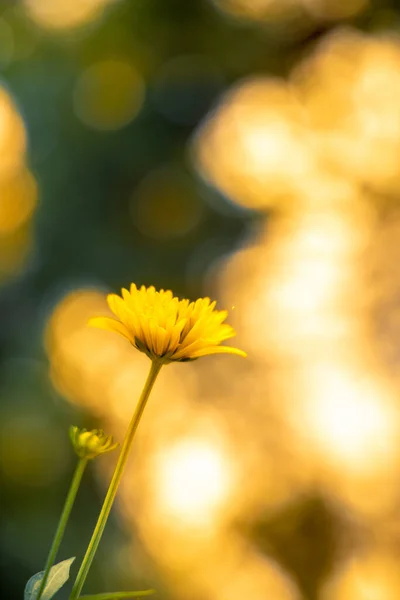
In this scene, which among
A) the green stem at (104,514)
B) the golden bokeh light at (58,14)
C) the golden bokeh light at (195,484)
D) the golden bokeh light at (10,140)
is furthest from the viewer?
the golden bokeh light at (58,14)

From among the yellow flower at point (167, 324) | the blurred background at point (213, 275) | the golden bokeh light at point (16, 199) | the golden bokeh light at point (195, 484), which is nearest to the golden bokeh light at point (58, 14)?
the blurred background at point (213, 275)

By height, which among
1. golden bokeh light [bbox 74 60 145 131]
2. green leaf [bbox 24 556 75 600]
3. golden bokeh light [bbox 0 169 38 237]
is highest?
golden bokeh light [bbox 74 60 145 131]

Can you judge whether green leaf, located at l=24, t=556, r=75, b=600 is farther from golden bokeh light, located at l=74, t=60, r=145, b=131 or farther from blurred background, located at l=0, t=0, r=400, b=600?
golden bokeh light, located at l=74, t=60, r=145, b=131

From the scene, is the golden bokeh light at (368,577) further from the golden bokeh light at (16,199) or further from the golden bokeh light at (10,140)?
the golden bokeh light at (10,140)

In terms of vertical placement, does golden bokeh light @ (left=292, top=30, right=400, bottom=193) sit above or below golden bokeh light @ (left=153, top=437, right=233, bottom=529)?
above

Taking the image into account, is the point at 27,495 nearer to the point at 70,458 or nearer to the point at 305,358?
the point at 70,458

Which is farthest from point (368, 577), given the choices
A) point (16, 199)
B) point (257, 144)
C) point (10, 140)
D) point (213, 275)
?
point (10, 140)

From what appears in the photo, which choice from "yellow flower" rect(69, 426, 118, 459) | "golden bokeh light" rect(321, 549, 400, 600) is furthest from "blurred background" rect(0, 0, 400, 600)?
"yellow flower" rect(69, 426, 118, 459)

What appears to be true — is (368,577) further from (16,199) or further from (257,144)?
(16,199)
